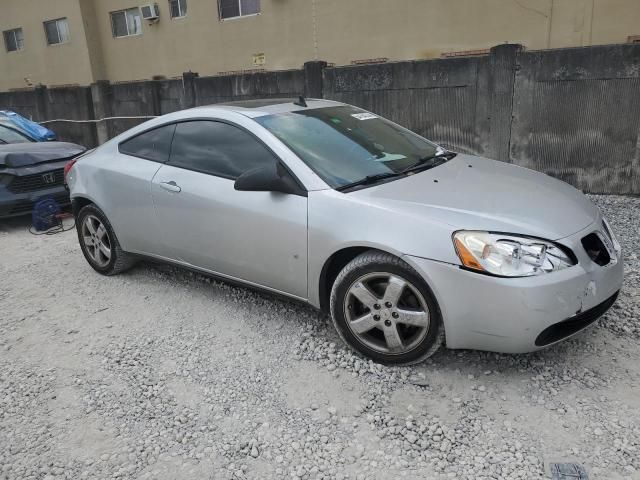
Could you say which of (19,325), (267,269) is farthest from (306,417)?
(19,325)

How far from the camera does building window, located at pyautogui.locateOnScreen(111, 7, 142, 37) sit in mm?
17312

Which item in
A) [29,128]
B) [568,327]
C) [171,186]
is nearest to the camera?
[568,327]

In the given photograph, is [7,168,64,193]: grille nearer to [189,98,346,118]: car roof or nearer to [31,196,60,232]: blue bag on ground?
[31,196,60,232]: blue bag on ground

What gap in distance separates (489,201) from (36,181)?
601cm

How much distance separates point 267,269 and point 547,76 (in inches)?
203

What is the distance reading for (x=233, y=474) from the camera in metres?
2.48

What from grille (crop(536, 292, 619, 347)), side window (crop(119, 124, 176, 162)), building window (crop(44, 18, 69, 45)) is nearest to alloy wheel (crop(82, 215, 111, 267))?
side window (crop(119, 124, 176, 162))

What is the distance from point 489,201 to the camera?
311 centimetres

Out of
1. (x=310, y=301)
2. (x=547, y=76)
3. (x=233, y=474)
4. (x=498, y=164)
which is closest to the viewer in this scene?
(x=233, y=474)

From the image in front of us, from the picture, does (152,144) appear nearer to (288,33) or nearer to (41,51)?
(288,33)

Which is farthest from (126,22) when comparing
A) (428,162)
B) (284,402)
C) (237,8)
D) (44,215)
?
(284,402)

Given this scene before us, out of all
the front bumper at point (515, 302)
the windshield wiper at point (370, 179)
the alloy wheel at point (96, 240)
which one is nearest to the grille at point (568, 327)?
the front bumper at point (515, 302)

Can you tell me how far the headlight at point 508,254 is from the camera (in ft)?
8.99

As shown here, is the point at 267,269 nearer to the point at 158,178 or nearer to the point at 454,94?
the point at 158,178
